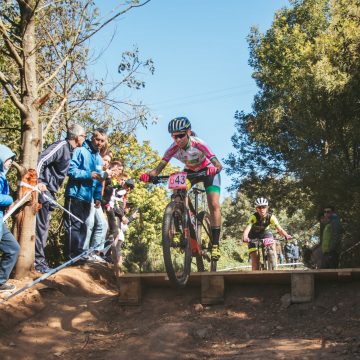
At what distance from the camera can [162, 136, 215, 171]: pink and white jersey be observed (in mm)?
6945

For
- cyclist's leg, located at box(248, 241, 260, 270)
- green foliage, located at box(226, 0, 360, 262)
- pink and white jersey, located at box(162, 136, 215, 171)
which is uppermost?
green foliage, located at box(226, 0, 360, 262)

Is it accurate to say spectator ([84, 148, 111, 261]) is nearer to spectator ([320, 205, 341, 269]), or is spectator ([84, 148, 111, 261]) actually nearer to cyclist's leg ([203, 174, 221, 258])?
cyclist's leg ([203, 174, 221, 258])

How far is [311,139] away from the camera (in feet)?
66.2

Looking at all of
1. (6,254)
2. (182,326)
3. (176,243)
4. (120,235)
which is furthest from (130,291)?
(6,254)

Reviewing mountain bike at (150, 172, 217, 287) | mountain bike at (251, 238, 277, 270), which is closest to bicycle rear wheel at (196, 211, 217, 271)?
mountain bike at (150, 172, 217, 287)

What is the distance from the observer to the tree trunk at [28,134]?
7164 millimetres

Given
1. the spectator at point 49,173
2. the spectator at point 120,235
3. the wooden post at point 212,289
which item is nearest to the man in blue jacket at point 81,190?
Answer: the spectator at point 49,173

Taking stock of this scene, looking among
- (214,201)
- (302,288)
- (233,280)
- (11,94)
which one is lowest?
(302,288)

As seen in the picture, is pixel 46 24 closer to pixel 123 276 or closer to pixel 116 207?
pixel 116 207

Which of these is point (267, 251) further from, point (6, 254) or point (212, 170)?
point (6, 254)

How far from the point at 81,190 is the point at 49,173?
0.58 metres

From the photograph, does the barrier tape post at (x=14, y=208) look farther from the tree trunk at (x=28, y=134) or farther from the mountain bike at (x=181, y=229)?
the mountain bike at (x=181, y=229)

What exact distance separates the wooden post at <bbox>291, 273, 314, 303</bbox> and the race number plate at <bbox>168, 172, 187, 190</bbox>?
1.77 meters

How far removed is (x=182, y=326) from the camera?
5531mm
